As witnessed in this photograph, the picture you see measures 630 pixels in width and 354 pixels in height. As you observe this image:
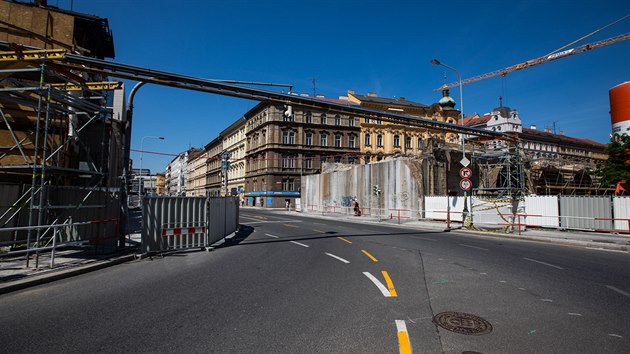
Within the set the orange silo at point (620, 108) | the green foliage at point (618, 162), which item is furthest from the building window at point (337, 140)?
the green foliage at point (618, 162)

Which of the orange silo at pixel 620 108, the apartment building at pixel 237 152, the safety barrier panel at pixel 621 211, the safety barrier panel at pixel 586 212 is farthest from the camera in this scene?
the apartment building at pixel 237 152

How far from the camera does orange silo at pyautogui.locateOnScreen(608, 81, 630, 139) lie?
35.4 m

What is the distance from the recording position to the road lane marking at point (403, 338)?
3.81 meters

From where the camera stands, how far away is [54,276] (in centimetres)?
735

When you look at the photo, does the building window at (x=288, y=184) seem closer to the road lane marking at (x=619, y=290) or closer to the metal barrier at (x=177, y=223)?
the metal barrier at (x=177, y=223)

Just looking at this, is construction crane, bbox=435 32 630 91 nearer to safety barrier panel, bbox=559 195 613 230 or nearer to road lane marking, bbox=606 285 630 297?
safety barrier panel, bbox=559 195 613 230

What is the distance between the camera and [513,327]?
14.8 ft

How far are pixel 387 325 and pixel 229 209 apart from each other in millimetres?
11952

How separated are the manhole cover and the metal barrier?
27.9ft

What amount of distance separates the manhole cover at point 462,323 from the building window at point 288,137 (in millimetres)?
53551

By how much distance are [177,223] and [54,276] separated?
3856mm

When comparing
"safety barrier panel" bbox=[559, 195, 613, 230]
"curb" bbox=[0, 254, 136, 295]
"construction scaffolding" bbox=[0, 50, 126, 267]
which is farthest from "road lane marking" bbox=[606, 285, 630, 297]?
"safety barrier panel" bbox=[559, 195, 613, 230]

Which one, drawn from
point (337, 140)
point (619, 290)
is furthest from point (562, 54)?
point (619, 290)

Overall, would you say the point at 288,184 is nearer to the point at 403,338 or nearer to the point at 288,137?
the point at 288,137
